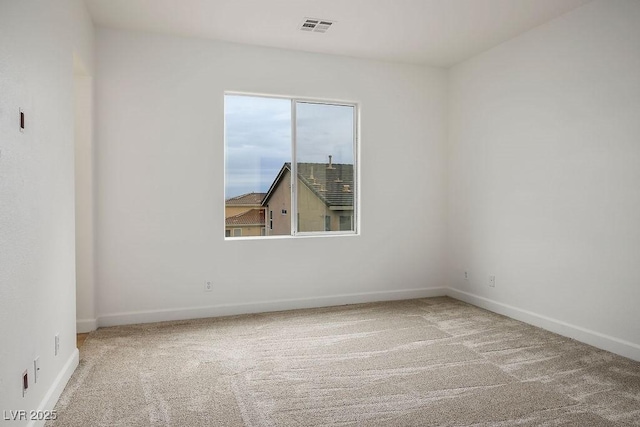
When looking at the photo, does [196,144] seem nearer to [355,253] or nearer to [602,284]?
[355,253]

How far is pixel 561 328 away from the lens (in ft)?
13.3

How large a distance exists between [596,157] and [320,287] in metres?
3.05

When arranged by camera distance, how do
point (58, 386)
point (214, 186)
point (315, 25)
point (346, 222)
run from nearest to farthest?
point (58, 386) → point (315, 25) → point (214, 186) → point (346, 222)

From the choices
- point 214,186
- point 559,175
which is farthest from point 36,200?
point 559,175

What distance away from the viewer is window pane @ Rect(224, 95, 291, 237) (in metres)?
4.84

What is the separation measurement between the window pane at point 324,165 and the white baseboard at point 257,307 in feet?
2.76

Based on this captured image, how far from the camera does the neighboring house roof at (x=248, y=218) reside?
486cm

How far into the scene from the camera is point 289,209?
5.07m

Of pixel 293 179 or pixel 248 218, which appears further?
pixel 293 179

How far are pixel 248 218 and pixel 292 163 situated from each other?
0.82 m

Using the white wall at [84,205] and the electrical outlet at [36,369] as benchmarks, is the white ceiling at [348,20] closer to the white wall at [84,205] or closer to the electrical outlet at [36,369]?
the white wall at [84,205]

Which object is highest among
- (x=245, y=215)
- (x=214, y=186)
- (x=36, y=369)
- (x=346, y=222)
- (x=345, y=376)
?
(x=214, y=186)

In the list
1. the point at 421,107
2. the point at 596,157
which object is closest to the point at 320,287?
the point at 421,107

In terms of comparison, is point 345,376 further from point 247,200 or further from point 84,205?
point 84,205
